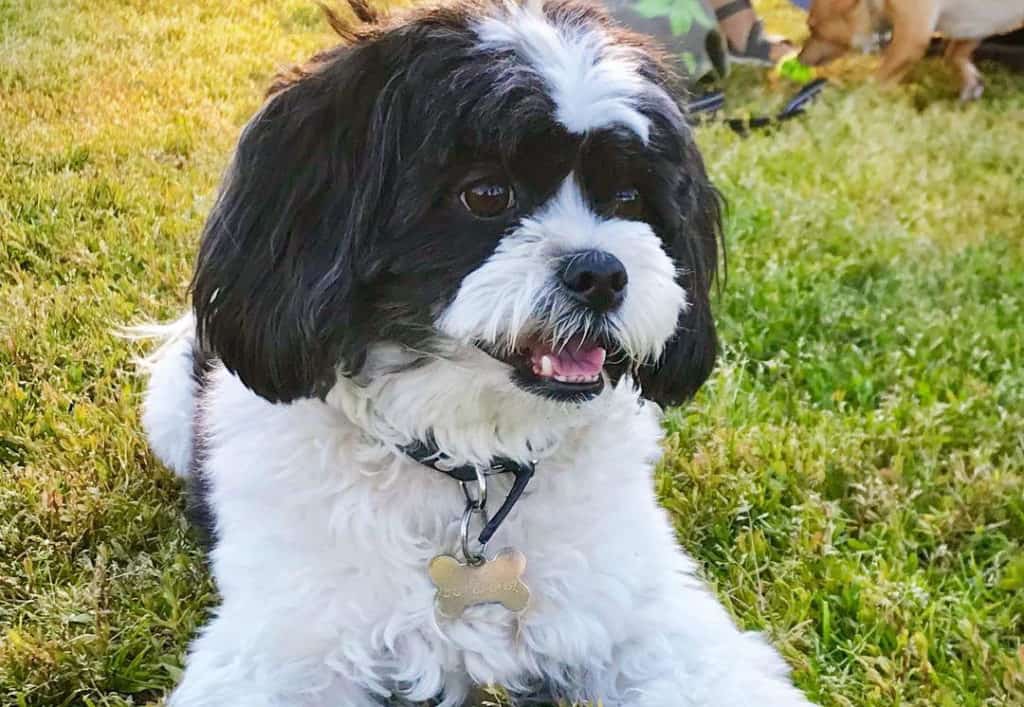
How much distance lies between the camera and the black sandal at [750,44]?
7328 millimetres

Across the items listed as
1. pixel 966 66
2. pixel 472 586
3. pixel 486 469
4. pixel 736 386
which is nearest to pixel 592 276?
pixel 486 469

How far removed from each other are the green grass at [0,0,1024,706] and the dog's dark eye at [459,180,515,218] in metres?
0.68

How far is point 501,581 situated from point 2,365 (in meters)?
1.99

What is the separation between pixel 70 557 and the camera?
2688 mm

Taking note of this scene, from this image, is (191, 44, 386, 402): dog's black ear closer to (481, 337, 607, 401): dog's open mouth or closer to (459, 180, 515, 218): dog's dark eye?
(459, 180, 515, 218): dog's dark eye

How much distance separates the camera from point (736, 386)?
3.55 m

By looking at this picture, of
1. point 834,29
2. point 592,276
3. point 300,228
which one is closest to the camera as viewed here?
point 592,276

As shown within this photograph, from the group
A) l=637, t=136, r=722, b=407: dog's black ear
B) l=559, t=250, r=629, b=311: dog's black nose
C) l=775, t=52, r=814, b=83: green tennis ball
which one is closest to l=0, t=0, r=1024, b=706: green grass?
l=637, t=136, r=722, b=407: dog's black ear

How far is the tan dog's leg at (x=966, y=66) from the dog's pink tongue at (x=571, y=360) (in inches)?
243

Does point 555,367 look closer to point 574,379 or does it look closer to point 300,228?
point 574,379

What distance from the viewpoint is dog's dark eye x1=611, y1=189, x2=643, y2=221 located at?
207 centimetres

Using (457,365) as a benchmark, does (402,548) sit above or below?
below

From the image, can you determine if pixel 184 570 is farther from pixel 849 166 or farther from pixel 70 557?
pixel 849 166

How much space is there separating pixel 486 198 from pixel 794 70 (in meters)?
5.99
